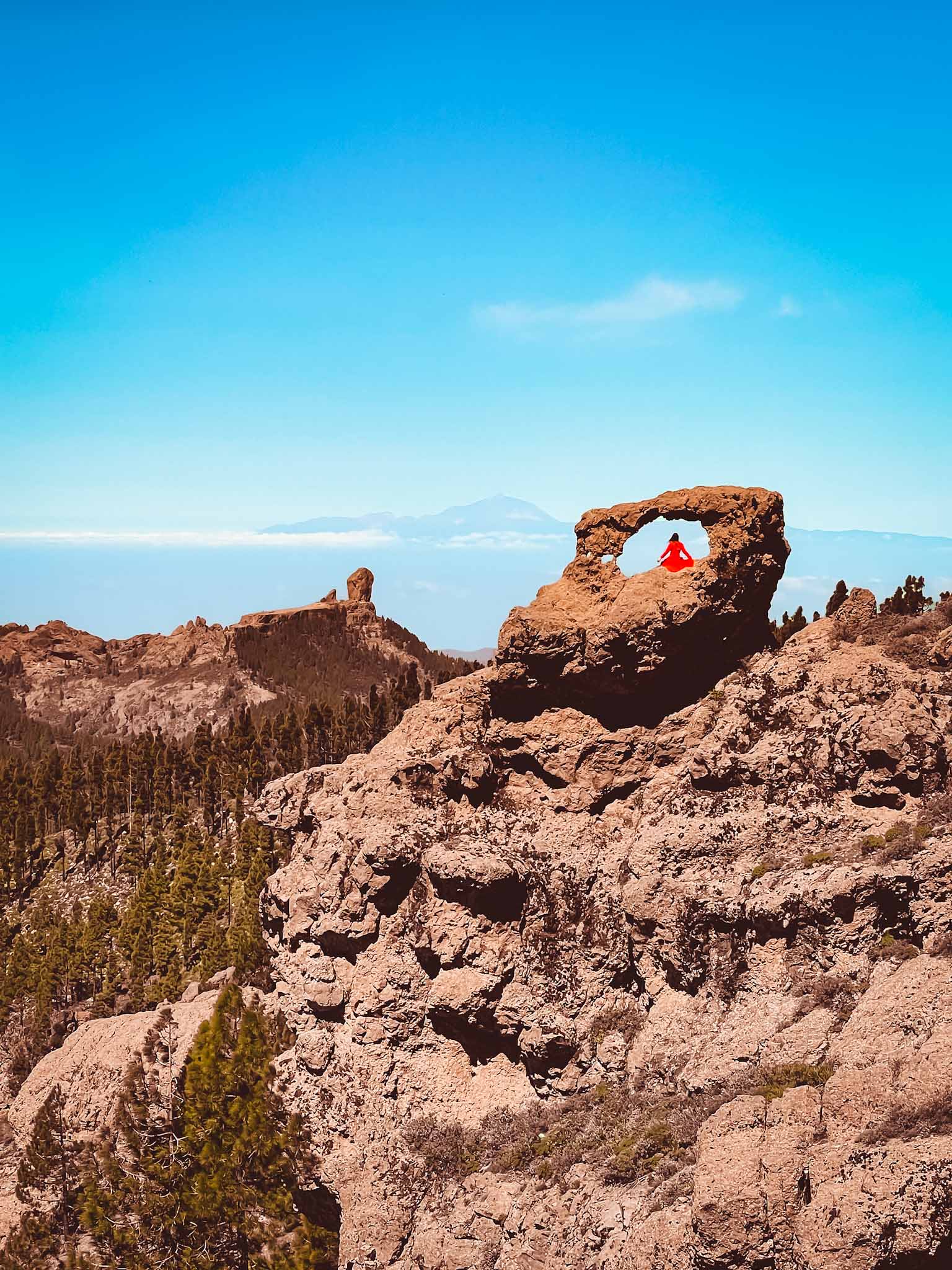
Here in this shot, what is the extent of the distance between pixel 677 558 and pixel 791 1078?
52.6 feet

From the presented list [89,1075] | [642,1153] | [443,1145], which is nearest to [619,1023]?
[642,1153]

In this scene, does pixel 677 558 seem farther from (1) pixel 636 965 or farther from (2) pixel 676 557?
(1) pixel 636 965

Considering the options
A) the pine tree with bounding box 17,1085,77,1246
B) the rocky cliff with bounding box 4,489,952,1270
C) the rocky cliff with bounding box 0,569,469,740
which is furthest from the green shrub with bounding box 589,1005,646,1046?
the rocky cliff with bounding box 0,569,469,740

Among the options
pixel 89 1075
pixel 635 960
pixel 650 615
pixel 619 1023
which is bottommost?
pixel 89 1075

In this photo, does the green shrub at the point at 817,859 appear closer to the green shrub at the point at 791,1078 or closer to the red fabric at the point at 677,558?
the green shrub at the point at 791,1078

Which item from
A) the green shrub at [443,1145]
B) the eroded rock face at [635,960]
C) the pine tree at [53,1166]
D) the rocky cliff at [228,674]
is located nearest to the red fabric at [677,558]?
the eroded rock face at [635,960]

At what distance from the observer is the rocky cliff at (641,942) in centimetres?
1507

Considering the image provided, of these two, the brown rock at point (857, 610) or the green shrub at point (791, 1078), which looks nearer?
the green shrub at point (791, 1078)

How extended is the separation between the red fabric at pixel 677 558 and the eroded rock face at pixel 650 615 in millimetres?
246

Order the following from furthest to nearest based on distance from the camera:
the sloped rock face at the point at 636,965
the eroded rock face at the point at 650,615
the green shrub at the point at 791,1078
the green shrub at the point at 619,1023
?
the eroded rock face at the point at 650,615 → the green shrub at the point at 619,1023 → the green shrub at the point at 791,1078 → the sloped rock face at the point at 636,965

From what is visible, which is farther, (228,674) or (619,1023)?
(228,674)

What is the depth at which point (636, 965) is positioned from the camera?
24484 millimetres

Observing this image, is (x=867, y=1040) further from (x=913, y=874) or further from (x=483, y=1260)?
(x=483, y=1260)

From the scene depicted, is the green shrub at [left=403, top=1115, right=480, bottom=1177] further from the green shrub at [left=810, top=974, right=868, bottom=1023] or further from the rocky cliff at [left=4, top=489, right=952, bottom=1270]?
the green shrub at [left=810, top=974, right=868, bottom=1023]
